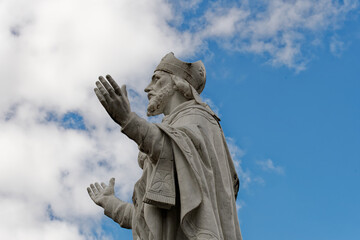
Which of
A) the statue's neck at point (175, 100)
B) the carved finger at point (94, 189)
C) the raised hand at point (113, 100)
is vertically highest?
the statue's neck at point (175, 100)

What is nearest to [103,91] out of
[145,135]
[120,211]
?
[145,135]

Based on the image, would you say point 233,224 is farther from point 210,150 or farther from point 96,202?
point 96,202

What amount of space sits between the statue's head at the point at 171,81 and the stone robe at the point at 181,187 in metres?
1.17

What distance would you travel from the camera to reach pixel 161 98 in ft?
29.7

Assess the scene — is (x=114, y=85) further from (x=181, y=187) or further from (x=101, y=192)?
(x=101, y=192)

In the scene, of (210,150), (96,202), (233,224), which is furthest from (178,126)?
(96,202)

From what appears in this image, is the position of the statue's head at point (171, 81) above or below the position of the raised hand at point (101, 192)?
above

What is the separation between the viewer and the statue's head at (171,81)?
9070 millimetres

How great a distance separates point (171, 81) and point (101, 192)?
8.10ft

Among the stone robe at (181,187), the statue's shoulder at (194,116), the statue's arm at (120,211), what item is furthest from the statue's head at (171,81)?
the statue's arm at (120,211)

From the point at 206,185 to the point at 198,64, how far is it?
9.53ft

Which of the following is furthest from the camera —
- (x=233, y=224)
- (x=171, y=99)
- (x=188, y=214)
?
(x=171, y=99)

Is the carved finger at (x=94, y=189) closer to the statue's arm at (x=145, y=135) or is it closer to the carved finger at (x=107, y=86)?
the statue's arm at (x=145, y=135)

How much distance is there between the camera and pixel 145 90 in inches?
371
